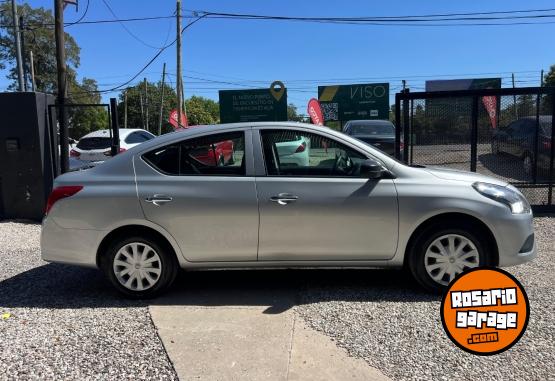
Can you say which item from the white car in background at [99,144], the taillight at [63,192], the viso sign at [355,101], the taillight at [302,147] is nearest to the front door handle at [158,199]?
the taillight at [63,192]

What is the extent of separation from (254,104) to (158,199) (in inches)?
823

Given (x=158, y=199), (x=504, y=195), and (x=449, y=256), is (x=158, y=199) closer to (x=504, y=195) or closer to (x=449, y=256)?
(x=449, y=256)

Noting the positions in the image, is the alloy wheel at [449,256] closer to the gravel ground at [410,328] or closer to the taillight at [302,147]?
the gravel ground at [410,328]

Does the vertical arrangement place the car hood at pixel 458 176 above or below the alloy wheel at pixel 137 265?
above

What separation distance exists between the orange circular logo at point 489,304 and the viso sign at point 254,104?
22.3m

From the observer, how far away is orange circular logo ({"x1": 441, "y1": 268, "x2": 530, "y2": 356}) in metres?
2.41

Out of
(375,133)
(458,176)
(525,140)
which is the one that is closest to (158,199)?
(458,176)

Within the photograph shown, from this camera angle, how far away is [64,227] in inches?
186

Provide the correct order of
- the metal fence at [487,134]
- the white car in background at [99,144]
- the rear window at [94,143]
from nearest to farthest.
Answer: the metal fence at [487,134], the white car in background at [99,144], the rear window at [94,143]

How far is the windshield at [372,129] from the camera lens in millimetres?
14464

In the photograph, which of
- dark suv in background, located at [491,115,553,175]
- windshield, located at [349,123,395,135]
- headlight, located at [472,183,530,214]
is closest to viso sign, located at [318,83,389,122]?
windshield, located at [349,123,395,135]

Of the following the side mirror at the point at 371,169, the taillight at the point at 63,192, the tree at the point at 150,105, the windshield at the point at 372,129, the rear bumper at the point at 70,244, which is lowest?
the rear bumper at the point at 70,244

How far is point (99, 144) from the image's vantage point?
43.0 ft

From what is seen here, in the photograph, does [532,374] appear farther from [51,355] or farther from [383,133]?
[383,133]
